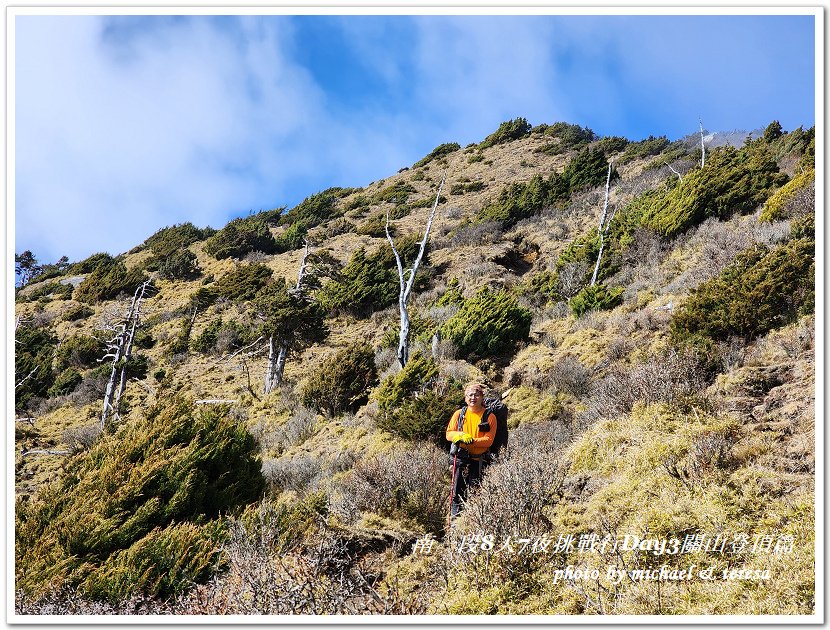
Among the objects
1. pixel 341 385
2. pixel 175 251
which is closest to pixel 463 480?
pixel 341 385

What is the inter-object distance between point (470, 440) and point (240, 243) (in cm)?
2865

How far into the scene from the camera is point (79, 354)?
20859 mm

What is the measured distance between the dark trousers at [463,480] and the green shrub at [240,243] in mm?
27922

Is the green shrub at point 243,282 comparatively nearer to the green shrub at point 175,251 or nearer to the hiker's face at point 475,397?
the green shrub at point 175,251

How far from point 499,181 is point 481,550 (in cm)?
3341

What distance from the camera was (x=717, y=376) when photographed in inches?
234

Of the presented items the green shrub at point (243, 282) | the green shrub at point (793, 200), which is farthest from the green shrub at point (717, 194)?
the green shrub at point (243, 282)

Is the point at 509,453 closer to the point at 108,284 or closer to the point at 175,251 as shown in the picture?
the point at 108,284

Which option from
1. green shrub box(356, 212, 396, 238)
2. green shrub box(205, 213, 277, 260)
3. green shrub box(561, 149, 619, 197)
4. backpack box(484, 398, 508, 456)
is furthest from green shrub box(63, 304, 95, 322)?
green shrub box(561, 149, 619, 197)

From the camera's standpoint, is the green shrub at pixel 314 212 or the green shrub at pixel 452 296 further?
the green shrub at pixel 314 212

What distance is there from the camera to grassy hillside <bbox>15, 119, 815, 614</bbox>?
337 centimetres

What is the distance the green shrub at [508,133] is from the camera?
4528cm

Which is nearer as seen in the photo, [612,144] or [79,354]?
[79,354]

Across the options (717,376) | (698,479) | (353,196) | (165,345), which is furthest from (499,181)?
(698,479)
